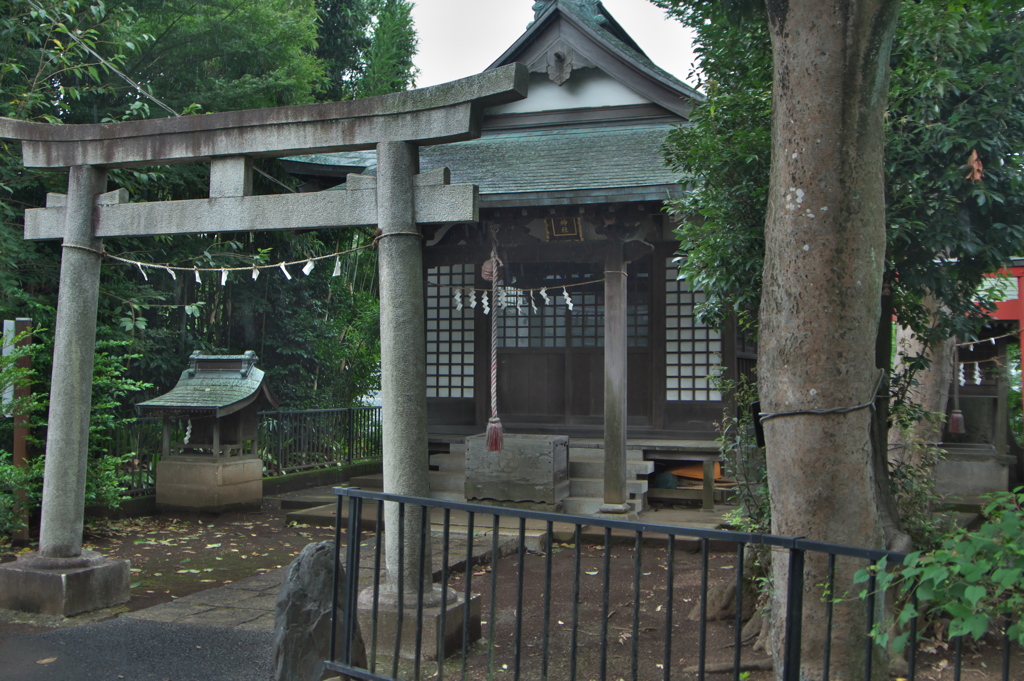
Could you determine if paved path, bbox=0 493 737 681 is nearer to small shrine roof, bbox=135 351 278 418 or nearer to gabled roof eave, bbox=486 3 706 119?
small shrine roof, bbox=135 351 278 418

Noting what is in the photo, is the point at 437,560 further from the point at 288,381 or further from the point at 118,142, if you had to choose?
the point at 288,381

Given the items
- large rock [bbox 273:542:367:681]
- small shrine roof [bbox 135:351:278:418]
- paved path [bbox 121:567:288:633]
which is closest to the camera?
large rock [bbox 273:542:367:681]

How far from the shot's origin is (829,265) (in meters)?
3.23

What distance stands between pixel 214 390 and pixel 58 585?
4.90m

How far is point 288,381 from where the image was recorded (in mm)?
15750

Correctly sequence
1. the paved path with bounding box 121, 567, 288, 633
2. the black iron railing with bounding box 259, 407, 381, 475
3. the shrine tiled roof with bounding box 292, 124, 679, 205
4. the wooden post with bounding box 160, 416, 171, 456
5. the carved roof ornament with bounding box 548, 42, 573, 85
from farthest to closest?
1. the black iron railing with bounding box 259, 407, 381, 475
2. the carved roof ornament with bounding box 548, 42, 573, 85
3. the wooden post with bounding box 160, 416, 171, 456
4. the shrine tiled roof with bounding box 292, 124, 679, 205
5. the paved path with bounding box 121, 567, 288, 633

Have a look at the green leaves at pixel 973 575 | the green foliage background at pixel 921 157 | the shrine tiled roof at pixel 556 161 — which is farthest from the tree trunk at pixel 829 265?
the shrine tiled roof at pixel 556 161

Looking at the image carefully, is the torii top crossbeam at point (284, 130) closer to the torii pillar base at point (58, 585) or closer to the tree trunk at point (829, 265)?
the tree trunk at point (829, 265)

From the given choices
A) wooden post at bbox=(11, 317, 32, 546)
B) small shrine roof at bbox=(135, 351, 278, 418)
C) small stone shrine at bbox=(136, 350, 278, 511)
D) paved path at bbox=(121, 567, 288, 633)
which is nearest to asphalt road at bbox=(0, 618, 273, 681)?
A: paved path at bbox=(121, 567, 288, 633)

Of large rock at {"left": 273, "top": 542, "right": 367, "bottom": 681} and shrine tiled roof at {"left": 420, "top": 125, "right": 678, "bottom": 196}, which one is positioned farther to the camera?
shrine tiled roof at {"left": 420, "top": 125, "right": 678, "bottom": 196}

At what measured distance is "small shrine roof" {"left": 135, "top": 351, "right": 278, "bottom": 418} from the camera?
33.5 ft

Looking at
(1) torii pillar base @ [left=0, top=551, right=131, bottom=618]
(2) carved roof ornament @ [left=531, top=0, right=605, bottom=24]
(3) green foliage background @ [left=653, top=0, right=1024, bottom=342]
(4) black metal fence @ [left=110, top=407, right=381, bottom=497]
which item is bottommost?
(1) torii pillar base @ [left=0, top=551, right=131, bottom=618]

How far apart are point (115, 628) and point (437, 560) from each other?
248 cm

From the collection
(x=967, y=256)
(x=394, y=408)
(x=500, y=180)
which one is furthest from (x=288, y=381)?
(x=967, y=256)
